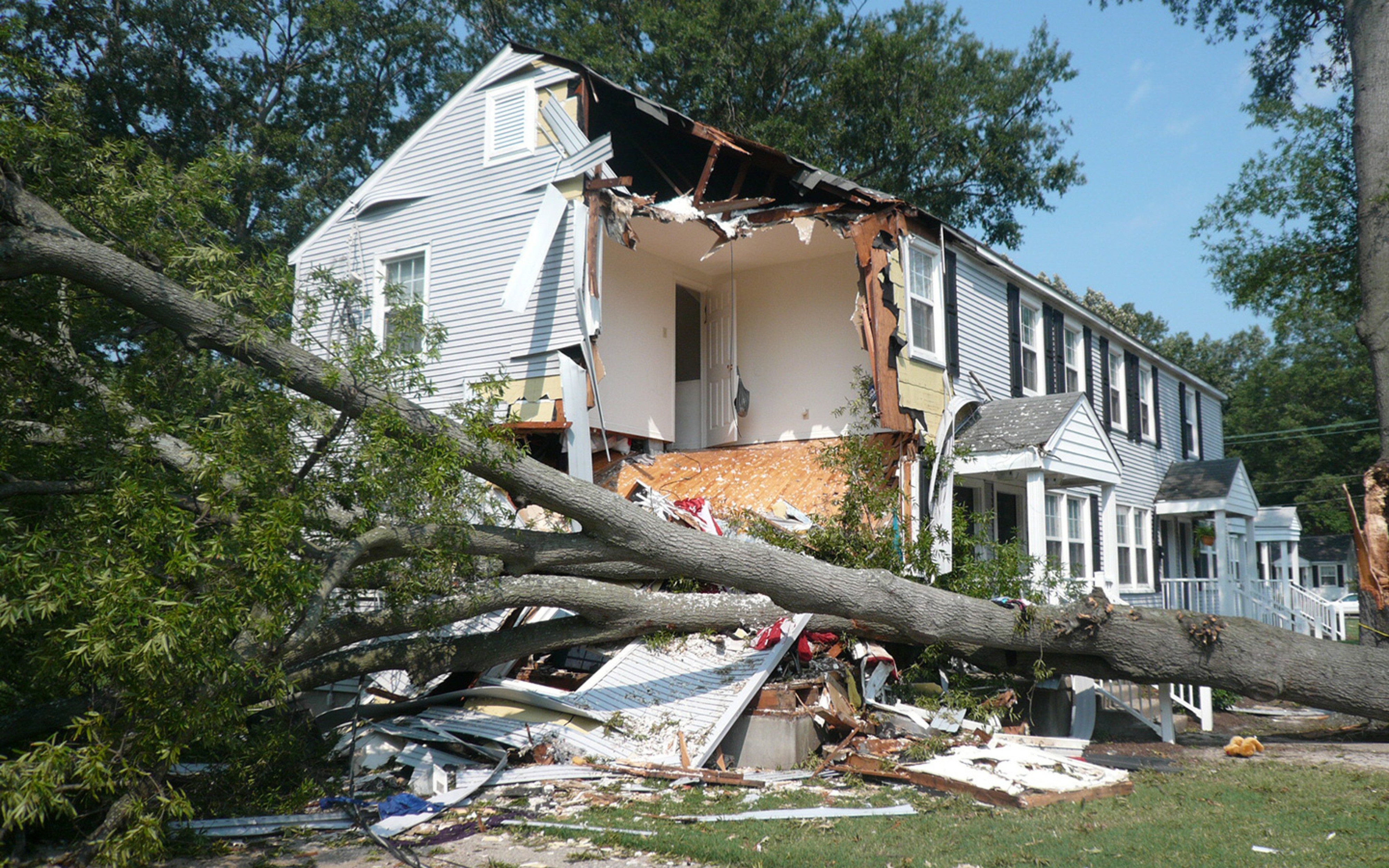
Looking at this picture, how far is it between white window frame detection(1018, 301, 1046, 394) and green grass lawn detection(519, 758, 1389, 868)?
9.81 m

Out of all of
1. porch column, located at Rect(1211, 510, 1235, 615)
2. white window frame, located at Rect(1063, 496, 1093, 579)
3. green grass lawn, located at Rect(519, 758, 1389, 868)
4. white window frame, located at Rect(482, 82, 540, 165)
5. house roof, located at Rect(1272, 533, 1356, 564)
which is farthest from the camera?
house roof, located at Rect(1272, 533, 1356, 564)

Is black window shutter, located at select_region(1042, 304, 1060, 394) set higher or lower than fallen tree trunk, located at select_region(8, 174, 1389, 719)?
higher

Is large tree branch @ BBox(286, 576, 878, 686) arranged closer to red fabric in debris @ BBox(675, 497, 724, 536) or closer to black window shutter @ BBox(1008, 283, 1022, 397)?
red fabric in debris @ BBox(675, 497, 724, 536)

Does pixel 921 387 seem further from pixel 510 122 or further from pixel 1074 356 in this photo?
pixel 510 122

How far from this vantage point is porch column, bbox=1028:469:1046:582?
38.4ft

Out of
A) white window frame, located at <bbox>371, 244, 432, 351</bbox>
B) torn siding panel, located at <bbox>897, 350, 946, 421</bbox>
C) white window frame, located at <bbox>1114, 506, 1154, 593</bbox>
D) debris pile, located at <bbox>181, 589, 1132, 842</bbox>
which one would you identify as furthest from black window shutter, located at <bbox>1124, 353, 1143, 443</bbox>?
white window frame, located at <bbox>371, 244, 432, 351</bbox>

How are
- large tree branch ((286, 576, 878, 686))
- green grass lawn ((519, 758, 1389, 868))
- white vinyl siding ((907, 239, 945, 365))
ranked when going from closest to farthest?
green grass lawn ((519, 758, 1389, 868))
large tree branch ((286, 576, 878, 686))
white vinyl siding ((907, 239, 945, 365))

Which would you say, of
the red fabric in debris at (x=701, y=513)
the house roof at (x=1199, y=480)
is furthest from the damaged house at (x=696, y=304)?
the house roof at (x=1199, y=480)

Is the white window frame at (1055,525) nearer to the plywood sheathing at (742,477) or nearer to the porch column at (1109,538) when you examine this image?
the porch column at (1109,538)

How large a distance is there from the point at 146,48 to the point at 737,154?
18.9 meters

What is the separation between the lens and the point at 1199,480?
20.5 meters

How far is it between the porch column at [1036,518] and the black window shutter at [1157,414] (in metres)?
10.6

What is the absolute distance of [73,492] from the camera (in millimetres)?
5957

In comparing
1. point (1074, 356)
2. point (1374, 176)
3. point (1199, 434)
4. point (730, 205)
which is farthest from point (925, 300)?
point (1199, 434)
